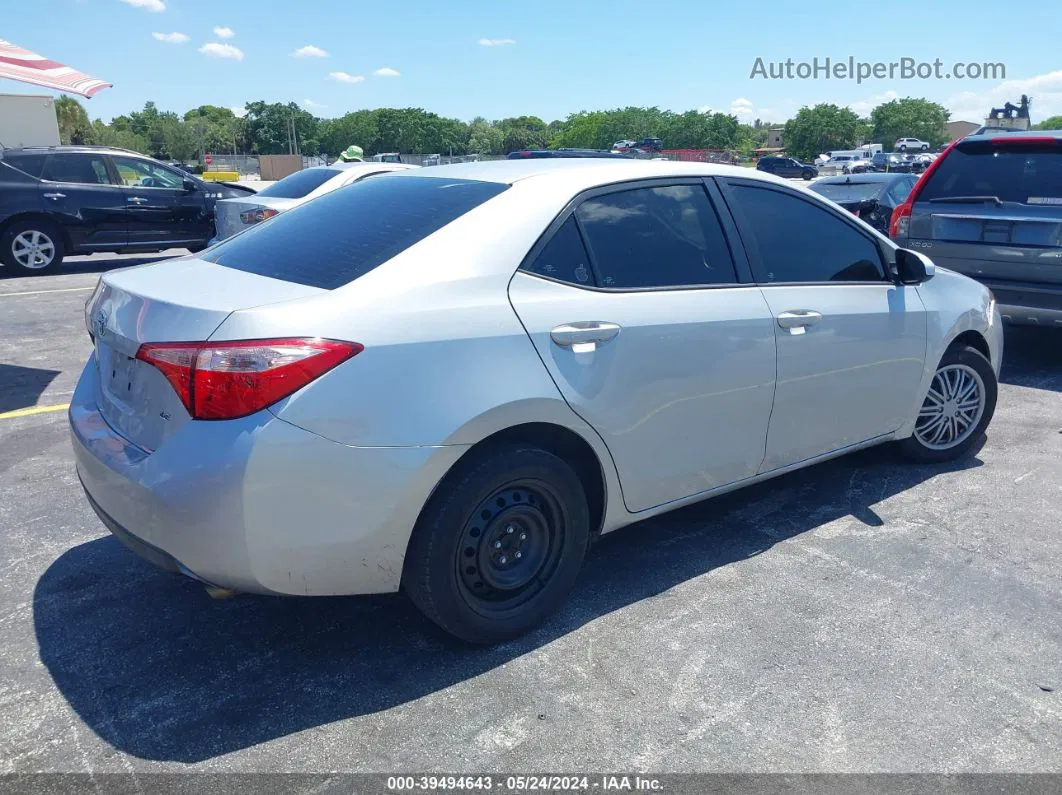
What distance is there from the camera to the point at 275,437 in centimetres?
255

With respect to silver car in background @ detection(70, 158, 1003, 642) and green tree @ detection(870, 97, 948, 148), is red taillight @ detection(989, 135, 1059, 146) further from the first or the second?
green tree @ detection(870, 97, 948, 148)

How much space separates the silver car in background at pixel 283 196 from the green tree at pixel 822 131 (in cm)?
11460

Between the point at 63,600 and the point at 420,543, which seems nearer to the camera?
the point at 420,543

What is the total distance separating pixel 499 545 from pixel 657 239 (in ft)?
4.42

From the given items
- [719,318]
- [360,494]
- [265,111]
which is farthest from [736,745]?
[265,111]

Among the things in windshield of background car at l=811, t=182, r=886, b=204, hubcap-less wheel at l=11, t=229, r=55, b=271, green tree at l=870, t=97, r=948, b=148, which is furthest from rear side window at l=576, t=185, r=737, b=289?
green tree at l=870, t=97, r=948, b=148

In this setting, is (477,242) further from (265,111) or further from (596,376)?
(265,111)

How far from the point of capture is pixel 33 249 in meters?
12.2

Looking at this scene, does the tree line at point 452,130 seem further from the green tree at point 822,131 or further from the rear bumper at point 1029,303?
the rear bumper at point 1029,303

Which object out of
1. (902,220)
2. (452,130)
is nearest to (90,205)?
(902,220)

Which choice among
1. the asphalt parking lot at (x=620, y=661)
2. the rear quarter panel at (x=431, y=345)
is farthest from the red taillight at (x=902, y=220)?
the rear quarter panel at (x=431, y=345)

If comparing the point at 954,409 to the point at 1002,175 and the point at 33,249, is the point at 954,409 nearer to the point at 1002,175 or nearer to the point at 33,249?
the point at 1002,175

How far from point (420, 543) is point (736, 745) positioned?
1.12 metres

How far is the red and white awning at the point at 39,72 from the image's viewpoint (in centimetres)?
864
